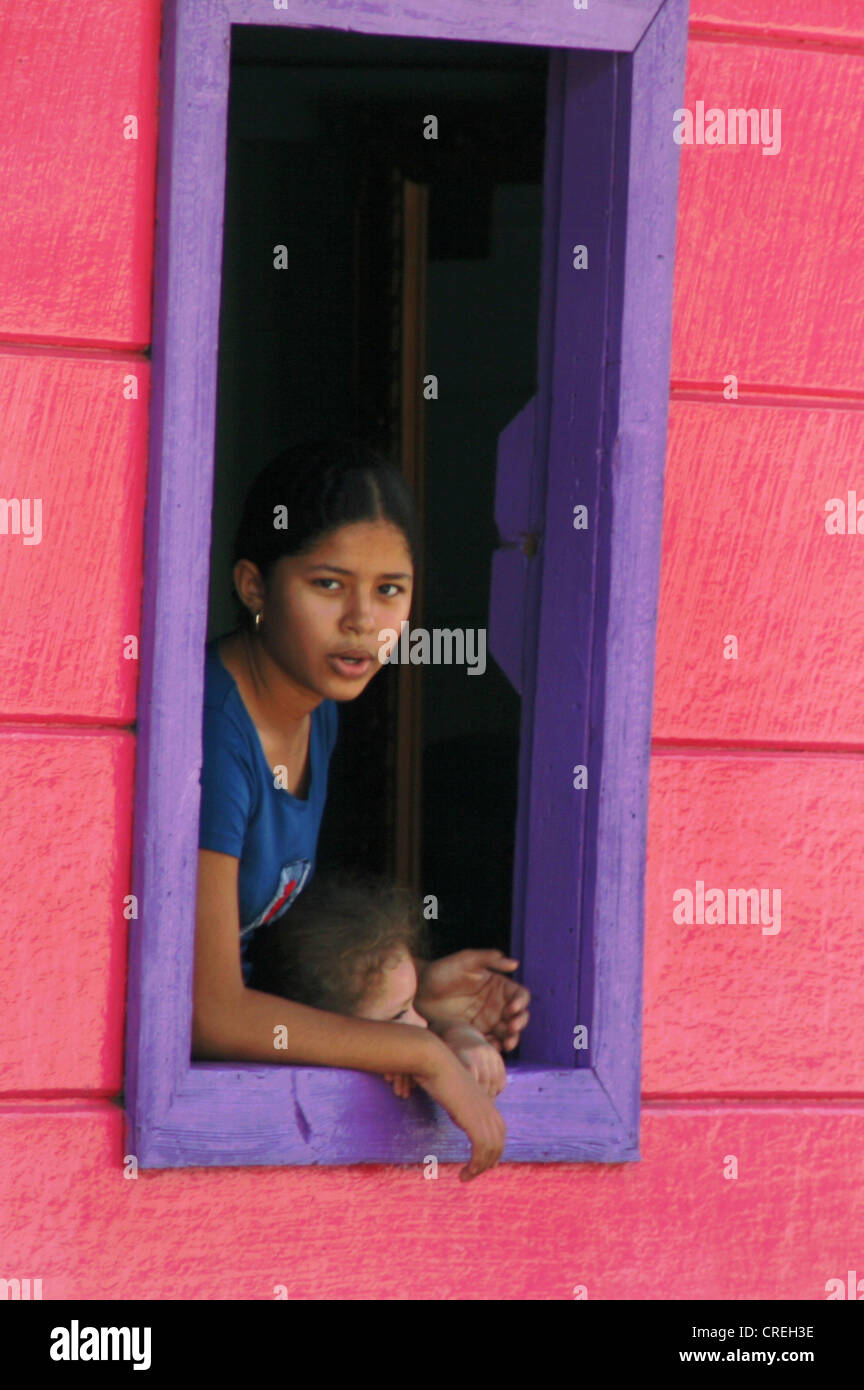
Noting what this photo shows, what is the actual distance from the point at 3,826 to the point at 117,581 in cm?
39

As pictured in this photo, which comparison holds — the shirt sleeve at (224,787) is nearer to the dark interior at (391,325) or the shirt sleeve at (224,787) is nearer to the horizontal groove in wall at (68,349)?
the horizontal groove in wall at (68,349)

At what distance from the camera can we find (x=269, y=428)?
471 centimetres

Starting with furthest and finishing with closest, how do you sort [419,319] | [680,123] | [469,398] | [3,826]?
[469,398] < [419,319] < [680,123] < [3,826]

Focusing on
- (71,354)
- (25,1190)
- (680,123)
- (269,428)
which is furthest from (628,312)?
(269,428)

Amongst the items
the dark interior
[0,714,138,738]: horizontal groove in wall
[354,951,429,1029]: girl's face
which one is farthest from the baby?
the dark interior

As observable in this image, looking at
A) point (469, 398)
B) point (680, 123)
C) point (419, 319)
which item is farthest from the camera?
point (469, 398)

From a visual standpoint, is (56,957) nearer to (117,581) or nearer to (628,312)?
(117,581)

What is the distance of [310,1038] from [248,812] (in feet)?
1.20

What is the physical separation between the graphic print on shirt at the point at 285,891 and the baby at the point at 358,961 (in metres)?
0.05

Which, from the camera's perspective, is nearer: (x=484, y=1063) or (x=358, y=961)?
(x=484, y=1063)

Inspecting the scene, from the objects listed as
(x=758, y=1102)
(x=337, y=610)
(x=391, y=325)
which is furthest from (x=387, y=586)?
(x=391, y=325)

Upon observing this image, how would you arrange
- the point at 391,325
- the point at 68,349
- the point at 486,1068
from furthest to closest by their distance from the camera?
1. the point at 391,325
2. the point at 486,1068
3. the point at 68,349

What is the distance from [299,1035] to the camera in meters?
2.56

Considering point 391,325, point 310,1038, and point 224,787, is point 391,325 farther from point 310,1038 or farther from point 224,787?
point 310,1038
